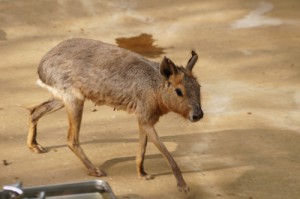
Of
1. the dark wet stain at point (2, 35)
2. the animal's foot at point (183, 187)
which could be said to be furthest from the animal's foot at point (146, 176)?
the dark wet stain at point (2, 35)

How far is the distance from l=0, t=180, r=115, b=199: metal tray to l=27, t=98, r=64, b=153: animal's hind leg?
252 centimetres

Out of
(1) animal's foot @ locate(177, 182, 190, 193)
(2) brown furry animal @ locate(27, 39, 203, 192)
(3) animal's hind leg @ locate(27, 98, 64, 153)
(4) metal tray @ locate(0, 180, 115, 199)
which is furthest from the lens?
(3) animal's hind leg @ locate(27, 98, 64, 153)

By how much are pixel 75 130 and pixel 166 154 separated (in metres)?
0.92

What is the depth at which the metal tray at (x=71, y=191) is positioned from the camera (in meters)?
3.15

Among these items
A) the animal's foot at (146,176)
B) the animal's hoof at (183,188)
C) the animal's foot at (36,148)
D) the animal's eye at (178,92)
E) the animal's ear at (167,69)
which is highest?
the animal's ear at (167,69)

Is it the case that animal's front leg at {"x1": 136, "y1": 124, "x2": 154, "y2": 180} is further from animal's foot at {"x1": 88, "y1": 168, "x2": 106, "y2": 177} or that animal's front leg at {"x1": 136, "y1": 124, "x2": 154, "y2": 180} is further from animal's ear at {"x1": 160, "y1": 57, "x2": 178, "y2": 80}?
animal's ear at {"x1": 160, "y1": 57, "x2": 178, "y2": 80}

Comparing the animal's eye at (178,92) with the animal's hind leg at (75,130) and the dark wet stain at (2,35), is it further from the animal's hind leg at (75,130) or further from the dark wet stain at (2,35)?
the dark wet stain at (2,35)

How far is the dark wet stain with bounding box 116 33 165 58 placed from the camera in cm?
911

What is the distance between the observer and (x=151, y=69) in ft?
17.8

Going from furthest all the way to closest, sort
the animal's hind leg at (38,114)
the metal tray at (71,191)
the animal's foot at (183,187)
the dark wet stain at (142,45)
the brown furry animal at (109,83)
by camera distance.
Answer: the dark wet stain at (142,45), the animal's hind leg at (38,114), the brown furry animal at (109,83), the animal's foot at (183,187), the metal tray at (71,191)

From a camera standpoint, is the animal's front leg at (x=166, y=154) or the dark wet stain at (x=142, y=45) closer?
the animal's front leg at (x=166, y=154)

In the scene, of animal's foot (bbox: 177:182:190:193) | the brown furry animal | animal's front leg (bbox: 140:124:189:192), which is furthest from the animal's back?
animal's foot (bbox: 177:182:190:193)

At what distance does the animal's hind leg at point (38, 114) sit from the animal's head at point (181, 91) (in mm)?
1174

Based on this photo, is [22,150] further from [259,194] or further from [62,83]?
[259,194]
